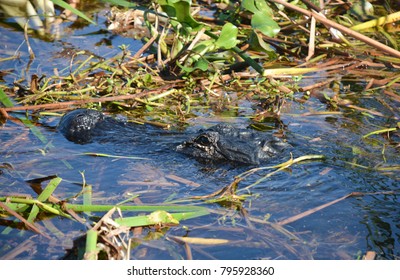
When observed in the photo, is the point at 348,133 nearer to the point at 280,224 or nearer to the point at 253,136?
the point at 253,136

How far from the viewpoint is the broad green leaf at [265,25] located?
579 centimetres

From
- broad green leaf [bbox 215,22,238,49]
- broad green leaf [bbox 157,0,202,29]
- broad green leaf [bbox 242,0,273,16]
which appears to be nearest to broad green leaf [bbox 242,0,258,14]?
broad green leaf [bbox 242,0,273,16]

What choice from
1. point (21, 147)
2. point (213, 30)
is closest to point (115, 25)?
point (213, 30)

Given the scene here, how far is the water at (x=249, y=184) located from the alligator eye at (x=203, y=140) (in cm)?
14

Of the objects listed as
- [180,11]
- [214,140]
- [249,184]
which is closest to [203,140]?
[214,140]

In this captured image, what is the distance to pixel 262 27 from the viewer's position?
579cm

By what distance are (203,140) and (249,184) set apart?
53 cm

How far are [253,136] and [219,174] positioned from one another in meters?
0.43

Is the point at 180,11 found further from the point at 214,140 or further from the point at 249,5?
the point at 214,140

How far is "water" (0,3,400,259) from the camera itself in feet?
11.5

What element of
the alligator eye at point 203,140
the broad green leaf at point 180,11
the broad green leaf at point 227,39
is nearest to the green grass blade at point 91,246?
the alligator eye at point 203,140

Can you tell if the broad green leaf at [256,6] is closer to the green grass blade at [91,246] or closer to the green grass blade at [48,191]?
the green grass blade at [48,191]

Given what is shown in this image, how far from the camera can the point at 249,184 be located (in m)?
4.24

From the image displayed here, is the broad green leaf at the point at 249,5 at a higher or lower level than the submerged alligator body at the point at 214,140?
higher
